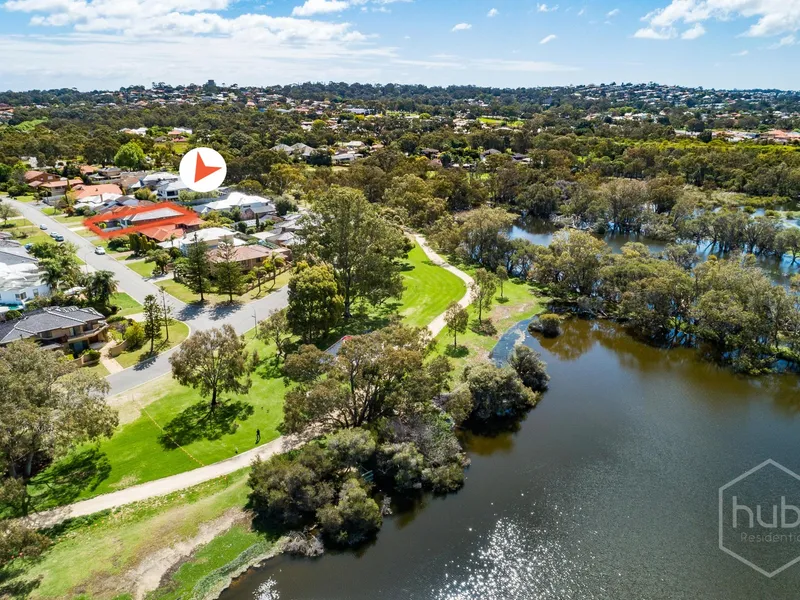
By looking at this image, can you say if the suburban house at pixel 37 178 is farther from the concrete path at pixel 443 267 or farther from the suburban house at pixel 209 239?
the concrete path at pixel 443 267

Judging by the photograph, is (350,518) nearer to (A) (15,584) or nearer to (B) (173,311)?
(A) (15,584)

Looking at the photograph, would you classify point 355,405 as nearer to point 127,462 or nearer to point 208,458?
point 208,458

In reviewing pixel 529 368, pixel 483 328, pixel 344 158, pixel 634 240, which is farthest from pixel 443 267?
pixel 344 158

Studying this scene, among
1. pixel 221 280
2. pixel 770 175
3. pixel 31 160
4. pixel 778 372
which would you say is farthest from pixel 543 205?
pixel 31 160

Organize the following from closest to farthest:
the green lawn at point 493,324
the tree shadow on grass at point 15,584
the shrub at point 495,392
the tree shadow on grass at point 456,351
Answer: the tree shadow on grass at point 15,584 → the shrub at point 495,392 → the tree shadow on grass at point 456,351 → the green lawn at point 493,324

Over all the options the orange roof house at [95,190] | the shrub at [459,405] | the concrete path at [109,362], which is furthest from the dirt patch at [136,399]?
the orange roof house at [95,190]

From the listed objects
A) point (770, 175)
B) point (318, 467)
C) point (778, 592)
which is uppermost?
point (770, 175)

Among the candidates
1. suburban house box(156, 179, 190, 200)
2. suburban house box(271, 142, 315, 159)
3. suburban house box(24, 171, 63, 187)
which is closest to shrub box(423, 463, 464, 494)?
suburban house box(156, 179, 190, 200)
